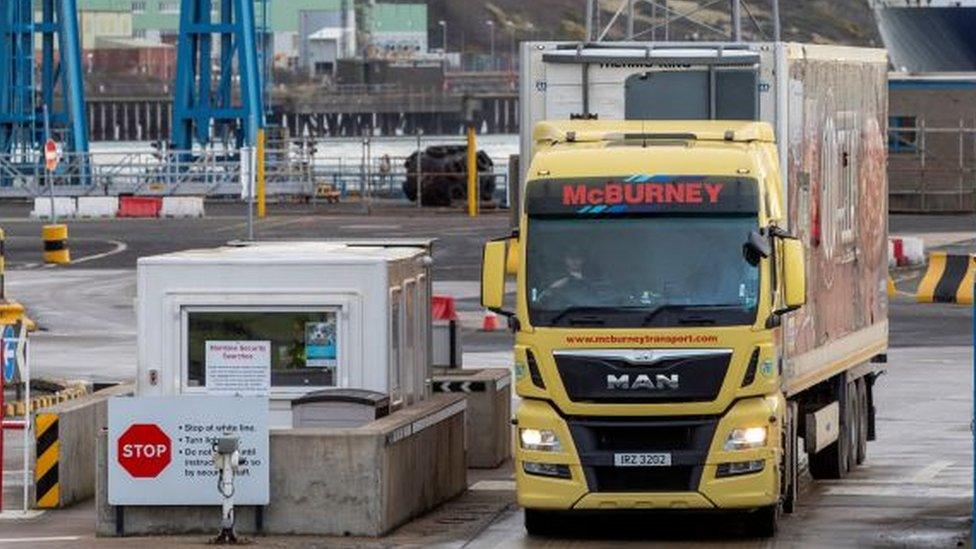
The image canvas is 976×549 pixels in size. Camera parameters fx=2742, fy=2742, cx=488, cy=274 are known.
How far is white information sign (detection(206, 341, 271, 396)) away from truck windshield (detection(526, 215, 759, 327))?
2869 millimetres

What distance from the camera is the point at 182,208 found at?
3049 inches

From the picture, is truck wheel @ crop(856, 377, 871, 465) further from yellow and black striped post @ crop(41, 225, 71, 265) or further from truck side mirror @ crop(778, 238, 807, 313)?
yellow and black striped post @ crop(41, 225, 71, 265)

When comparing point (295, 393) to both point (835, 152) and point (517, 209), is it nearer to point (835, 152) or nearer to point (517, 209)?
point (517, 209)

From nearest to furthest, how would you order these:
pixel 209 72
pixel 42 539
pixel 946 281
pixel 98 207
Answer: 1. pixel 42 539
2. pixel 946 281
3. pixel 98 207
4. pixel 209 72

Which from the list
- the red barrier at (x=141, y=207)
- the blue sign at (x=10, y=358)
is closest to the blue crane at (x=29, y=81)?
the red barrier at (x=141, y=207)

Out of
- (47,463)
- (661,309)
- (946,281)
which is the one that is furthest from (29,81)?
(661,309)

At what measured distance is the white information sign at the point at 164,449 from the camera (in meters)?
19.1

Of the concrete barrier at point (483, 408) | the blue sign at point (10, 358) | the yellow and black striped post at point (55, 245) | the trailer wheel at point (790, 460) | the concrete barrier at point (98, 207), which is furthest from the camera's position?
the concrete barrier at point (98, 207)

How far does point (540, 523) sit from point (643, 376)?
1569 mm

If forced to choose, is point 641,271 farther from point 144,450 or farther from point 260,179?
point 260,179

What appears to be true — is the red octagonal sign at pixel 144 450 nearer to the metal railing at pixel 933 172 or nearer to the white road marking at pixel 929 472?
the white road marking at pixel 929 472

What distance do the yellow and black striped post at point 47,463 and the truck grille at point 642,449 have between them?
4.87 meters

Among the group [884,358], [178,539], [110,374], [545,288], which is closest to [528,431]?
[545,288]

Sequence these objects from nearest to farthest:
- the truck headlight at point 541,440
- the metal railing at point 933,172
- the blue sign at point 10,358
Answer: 1. the truck headlight at point 541,440
2. the blue sign at point 10,358
3. the metal railing at point 933,172
